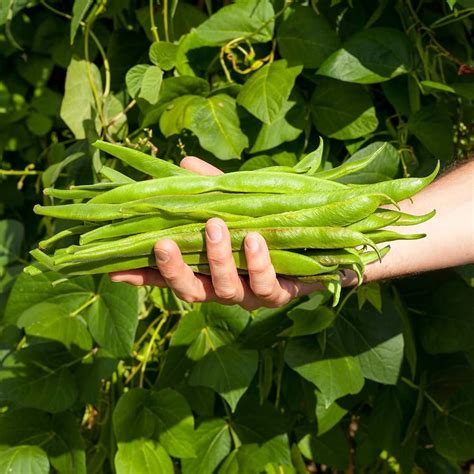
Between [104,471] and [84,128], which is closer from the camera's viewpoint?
[84,128]

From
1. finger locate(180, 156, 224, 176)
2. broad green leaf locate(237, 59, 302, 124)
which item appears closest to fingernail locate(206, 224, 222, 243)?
finger locate(180, 156, 224, 176)

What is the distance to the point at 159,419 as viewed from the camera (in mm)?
1504

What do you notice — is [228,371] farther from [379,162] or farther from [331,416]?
[379,162]

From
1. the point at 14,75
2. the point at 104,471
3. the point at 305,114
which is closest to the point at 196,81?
the point at 305,114

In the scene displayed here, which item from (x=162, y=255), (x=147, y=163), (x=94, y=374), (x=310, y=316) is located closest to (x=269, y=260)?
(x=162, y=255)

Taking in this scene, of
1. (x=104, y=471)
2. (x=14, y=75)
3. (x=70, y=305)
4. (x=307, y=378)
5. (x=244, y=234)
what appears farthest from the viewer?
(x=14, y=75)

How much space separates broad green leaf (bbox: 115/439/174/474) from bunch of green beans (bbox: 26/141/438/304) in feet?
1.63

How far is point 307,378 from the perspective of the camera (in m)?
1.43

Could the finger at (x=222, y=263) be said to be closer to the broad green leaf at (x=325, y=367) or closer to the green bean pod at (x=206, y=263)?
the green bean pod at (x=206, y=263)

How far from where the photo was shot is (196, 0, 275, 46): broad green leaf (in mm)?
1431

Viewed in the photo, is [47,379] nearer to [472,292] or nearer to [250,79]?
[250,79]

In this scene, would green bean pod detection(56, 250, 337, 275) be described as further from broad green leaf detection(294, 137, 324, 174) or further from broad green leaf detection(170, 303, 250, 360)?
broad green leaf detection(170, 303, 250, 360)

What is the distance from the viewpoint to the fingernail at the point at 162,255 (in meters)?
1.03

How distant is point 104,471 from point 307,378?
1.85ft
